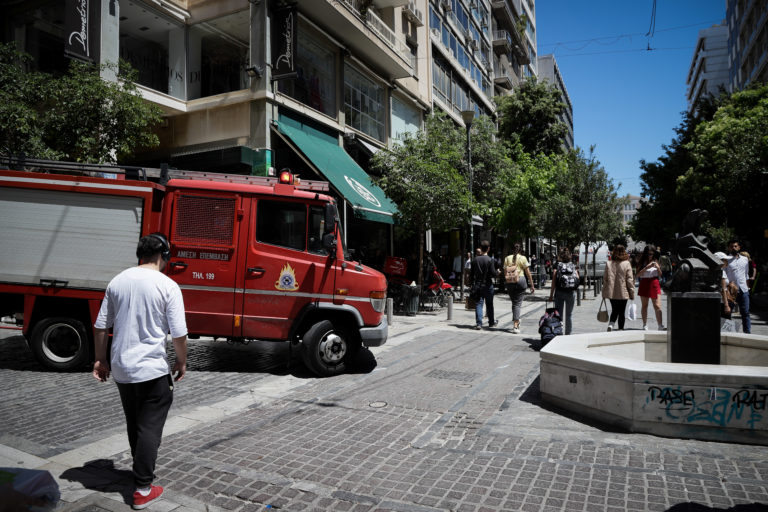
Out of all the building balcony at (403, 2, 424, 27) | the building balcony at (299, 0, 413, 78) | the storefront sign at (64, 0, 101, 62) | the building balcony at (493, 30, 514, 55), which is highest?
the building balcony at (493, 30, 514, 55)

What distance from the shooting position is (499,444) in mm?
4367

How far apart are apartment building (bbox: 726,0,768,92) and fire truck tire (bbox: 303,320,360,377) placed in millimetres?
37751

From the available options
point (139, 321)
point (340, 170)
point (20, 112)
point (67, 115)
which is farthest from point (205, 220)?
point (340, 170)

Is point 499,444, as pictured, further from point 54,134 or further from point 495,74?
point 495,74

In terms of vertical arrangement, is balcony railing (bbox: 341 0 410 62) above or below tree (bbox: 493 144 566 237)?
above

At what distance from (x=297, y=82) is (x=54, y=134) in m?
7.65

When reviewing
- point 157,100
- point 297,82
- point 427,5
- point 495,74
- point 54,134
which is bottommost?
point 54,134

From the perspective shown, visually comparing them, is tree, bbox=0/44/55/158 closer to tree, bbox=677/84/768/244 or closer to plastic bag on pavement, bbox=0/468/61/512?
plastic bag on pavement, bbox=0/468/61/512

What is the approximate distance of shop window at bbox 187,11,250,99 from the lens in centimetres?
1549

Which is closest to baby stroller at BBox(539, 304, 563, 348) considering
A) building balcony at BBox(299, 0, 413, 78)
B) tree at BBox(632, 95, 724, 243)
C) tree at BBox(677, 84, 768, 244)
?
building balcony at BBox(299, 0, 413, 78)

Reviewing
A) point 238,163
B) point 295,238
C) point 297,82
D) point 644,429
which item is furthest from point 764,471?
point 297,82

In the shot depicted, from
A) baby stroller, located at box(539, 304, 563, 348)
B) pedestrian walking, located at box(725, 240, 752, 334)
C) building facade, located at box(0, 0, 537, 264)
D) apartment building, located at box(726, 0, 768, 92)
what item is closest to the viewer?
baby stroller, located at box(539, 304, 563, 348)

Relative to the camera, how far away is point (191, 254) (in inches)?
265

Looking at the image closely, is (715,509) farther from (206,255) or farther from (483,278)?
(483,278)
